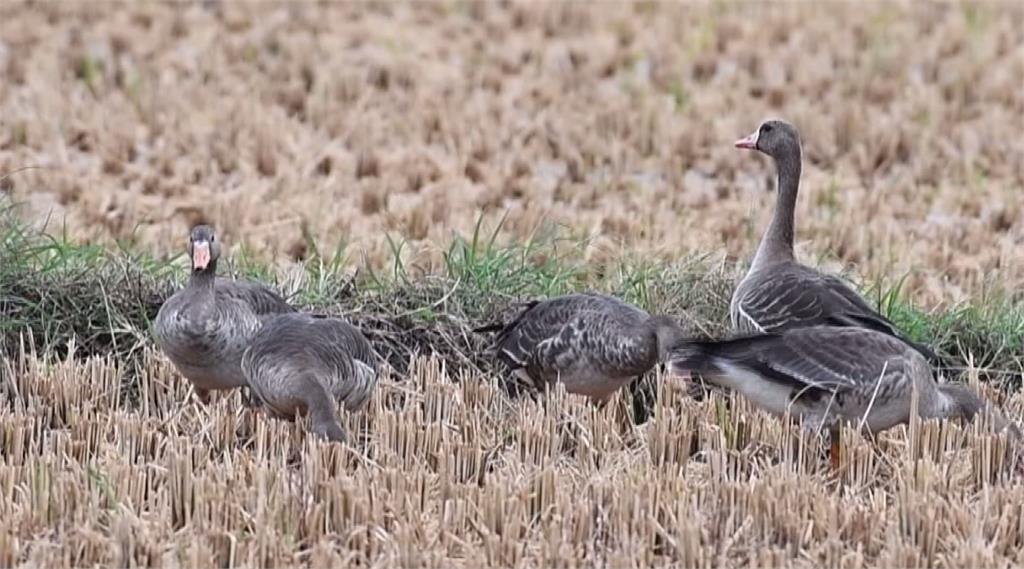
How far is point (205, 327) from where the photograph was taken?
24.3ft

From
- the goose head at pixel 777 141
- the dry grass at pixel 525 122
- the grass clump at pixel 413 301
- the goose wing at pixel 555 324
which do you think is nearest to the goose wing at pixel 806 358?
the goose wing at pixel 555 324

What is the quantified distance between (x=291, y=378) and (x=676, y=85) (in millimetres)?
6915

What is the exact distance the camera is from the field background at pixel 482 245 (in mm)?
6312

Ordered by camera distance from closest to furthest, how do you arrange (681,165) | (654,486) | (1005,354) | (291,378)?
(654,486) < (291,378) < (1005,354) < (681,165)

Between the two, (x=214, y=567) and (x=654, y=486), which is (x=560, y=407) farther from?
(x=214, y=567)

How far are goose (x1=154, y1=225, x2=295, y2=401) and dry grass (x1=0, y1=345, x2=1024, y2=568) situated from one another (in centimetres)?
15

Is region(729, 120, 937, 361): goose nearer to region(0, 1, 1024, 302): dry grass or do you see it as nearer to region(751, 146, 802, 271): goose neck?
region(751, 146, 802, 271): goose neck

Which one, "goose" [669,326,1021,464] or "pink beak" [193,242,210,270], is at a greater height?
"pink beak" [193,242,210,270]

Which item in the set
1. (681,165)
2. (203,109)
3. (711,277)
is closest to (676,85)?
(681,165)

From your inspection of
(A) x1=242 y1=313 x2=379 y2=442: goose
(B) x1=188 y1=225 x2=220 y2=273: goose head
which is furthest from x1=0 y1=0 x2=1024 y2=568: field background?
(B) x1=188 y1=225 x2=220 y2=273: goose head

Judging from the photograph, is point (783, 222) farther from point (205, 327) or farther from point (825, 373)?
point (205, 327)

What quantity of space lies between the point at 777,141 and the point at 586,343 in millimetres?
1707

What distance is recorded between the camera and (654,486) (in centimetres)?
647

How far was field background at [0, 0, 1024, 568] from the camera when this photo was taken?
6312 millimetres
